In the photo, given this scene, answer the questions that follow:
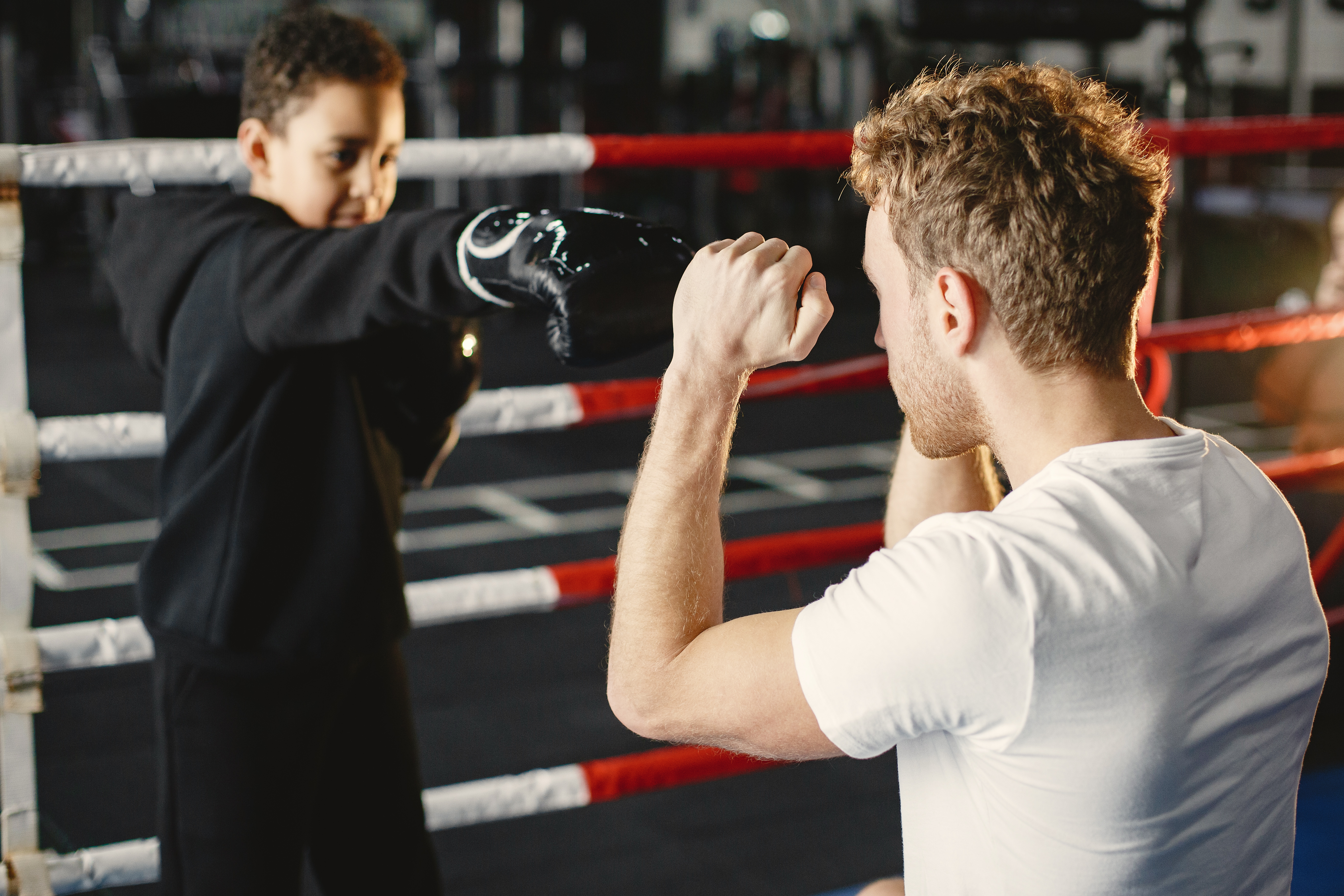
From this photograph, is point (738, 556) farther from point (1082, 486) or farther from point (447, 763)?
point (447, 763)

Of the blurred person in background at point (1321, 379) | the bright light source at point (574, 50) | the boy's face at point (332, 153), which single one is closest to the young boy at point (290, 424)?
the boy's face at point (332, 153)

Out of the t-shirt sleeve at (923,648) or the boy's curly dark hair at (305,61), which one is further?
the boy's curly dark hair at (305,61)

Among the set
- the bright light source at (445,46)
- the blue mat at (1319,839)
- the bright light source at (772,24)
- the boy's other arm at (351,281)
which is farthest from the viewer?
the bright light source at (772,24)

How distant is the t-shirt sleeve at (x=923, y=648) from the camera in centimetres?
78

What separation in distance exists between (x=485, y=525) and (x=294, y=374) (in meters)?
3.14

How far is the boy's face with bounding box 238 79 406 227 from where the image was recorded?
1.32m

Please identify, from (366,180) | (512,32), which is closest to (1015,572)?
(366,180)

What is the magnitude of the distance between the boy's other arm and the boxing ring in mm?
317

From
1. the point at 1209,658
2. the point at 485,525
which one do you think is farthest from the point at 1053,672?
the point at 485,525

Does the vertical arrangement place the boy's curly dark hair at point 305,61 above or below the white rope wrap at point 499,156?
above

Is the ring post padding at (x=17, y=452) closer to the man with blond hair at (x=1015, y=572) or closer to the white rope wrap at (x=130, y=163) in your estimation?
the white rope wrap at (x=130, y=163)

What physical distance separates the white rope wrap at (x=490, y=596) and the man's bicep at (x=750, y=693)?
2.16ft

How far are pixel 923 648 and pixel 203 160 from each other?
1.04 meters

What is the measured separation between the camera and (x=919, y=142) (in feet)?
2.99
